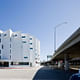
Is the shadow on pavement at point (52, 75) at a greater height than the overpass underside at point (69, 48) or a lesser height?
lesser

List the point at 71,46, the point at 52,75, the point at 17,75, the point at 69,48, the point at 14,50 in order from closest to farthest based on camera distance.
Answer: the point at 71,46, the point at 17,75, the point at 52,75, the point at 69,48, the point at 14,50

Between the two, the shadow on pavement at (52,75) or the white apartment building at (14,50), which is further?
the white apartment building at (14,50)

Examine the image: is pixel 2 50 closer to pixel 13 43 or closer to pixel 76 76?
pixel 13 43

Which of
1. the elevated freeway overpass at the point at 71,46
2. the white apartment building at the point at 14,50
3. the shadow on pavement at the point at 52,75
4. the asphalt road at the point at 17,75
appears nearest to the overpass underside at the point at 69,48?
the elevated freeway overpass at the point at 71,46

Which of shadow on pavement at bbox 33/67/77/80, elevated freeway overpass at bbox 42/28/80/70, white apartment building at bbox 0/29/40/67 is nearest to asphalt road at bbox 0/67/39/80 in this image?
shadow on pavement at bbox 33/67/77/80

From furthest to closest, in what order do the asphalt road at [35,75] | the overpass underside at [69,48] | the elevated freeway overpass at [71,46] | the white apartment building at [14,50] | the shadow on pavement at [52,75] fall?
the white apartment building at [14,50] < the shadow on pavement at [52,75] < the asphalt road at [35,75] < the overpass underside at [69,48] < the elevated freeway overpass at [71,46]

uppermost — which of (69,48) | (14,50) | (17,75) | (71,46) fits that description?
(14,50)

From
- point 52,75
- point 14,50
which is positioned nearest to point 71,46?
point 52,75

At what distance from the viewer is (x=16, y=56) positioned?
97.8 m

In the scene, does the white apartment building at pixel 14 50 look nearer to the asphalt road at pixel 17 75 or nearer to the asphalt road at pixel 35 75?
the asphalt road at pixel 17 75

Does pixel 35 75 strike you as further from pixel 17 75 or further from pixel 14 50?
pixel 14 50

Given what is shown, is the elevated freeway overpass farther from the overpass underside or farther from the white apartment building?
the white apartment building

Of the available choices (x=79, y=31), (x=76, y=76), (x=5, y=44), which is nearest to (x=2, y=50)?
(x=5, y=44)

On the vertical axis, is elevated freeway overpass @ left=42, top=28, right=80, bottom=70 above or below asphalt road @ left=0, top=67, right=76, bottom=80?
above
